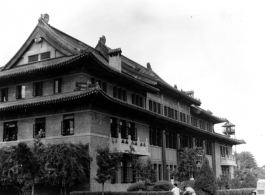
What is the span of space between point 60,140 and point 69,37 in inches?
443

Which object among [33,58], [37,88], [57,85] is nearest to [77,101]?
[57,85]

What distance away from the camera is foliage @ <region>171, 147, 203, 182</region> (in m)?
37.7

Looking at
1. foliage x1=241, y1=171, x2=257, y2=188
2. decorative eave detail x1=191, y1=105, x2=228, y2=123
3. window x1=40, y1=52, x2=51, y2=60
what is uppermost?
window x1=40, y1=52, x2=51, y2=60

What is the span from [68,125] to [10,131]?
5.55m

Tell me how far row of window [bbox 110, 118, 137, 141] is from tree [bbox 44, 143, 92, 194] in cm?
510

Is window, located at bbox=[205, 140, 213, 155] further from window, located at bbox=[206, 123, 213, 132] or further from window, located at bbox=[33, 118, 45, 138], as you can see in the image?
window, located at bbox=[33, 118, 45, 138]

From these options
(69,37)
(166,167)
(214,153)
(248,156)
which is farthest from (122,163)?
(248,156)

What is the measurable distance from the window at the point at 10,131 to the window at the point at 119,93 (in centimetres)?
846

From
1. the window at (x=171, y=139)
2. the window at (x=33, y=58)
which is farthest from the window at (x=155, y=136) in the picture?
the window at (x=33, y=58)

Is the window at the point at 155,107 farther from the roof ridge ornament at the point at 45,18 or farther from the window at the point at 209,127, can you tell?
the window at the point at 209,127

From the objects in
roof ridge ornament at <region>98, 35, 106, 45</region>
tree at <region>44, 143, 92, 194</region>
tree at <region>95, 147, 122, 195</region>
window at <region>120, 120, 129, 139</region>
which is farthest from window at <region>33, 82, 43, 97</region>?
tree at <region>95, 147, 122, 195</region>

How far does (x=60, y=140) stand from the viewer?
2923cm

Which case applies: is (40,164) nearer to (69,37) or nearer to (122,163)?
(122,163)

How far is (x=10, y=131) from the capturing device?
1259 inches
